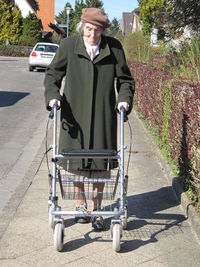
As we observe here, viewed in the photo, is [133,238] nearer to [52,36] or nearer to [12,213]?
[12,213]

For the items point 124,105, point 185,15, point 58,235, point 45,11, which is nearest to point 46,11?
point 45,11

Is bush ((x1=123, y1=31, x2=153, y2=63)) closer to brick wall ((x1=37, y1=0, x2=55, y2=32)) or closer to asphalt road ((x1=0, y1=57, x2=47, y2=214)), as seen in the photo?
asphalt road ((x1=0, y1=57, x2=47, y2=214))

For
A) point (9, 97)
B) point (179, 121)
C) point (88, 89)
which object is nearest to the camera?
point (88, 89)

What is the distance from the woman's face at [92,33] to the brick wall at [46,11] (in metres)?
78.6

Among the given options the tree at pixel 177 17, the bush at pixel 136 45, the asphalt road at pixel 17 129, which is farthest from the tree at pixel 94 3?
the tree at pixel 177 17

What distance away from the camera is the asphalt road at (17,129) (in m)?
7.11

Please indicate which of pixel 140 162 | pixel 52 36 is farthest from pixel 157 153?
pixel 52 36

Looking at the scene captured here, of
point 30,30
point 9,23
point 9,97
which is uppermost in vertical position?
point 9,23

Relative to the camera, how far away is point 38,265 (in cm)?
403

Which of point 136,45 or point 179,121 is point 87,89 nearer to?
point 179,121

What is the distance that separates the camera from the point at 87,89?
14.9 ft

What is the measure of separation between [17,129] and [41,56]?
17900 millimetres

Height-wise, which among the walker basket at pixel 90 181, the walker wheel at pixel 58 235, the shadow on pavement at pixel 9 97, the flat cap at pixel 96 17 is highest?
the flat cap at pixel 96 17

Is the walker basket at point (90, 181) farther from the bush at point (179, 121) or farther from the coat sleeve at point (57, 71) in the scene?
the bush at point (179, 121)
